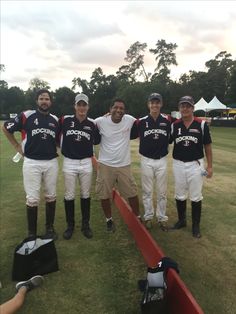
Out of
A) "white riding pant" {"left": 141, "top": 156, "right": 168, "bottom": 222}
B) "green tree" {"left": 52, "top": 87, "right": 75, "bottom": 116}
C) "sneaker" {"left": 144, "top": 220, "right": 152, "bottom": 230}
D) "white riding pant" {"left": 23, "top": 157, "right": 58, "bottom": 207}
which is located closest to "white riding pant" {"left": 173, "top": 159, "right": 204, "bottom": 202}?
"white riding pant" {"left": 141, "top": 156, "right": 168, "bottom": 222}

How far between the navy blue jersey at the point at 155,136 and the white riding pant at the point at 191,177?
1.05 ft

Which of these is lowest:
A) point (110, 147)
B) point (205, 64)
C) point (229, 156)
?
point (229, 156)

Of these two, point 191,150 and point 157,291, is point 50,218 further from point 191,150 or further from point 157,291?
point 157,291

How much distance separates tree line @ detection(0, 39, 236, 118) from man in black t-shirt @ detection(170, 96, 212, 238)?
49450mm

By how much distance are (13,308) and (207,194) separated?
5668mm

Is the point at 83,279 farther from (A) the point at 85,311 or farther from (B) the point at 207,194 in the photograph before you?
(B) the point at 207,194

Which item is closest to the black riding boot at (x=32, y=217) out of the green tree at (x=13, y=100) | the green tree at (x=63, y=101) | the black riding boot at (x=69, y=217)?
the black riding boot at (x=69, y=217)

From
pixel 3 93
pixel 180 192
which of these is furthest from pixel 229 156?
pixel 3 93

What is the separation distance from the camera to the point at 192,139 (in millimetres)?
5465

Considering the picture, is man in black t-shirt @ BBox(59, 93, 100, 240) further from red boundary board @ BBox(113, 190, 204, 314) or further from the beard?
red boundary board @ BBox(113, 190, 204, 314)

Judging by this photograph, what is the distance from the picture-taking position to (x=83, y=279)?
4.35m

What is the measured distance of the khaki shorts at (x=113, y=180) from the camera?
5.73 metres

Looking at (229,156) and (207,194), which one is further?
(229,156)

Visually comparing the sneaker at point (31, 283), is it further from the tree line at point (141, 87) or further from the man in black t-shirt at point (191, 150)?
the tree line at point (141, 87)
